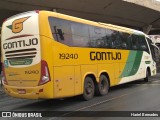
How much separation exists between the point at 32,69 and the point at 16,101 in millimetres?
3272

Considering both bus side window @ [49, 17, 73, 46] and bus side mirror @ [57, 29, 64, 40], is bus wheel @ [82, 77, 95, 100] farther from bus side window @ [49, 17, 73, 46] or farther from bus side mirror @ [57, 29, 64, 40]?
bus side mirror @ [57, 29, 64, 40]

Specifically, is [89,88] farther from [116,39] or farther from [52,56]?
[116,39]

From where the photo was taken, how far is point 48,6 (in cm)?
3183

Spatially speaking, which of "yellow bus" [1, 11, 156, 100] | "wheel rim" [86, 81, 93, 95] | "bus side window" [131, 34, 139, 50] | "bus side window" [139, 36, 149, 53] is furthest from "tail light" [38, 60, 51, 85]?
"bus side window" [139, 36, 149, 53]

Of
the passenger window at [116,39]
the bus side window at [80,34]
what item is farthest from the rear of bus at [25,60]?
the passenger window at [116,39]

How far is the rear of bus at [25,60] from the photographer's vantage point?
11.1 m

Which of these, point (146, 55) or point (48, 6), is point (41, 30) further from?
point (48, 6)

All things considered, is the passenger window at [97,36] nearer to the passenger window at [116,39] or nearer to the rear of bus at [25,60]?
the passenger window at [116,39]

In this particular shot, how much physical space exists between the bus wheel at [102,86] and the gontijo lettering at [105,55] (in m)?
0.85

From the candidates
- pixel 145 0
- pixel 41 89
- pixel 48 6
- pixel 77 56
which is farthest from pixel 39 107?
pixel 145 0

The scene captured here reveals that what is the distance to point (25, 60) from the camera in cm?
1152

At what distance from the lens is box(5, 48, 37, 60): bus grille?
11359 mm

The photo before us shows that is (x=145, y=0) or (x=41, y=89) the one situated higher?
(x=145, y=0)

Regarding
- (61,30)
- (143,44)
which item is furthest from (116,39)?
(61,30)
